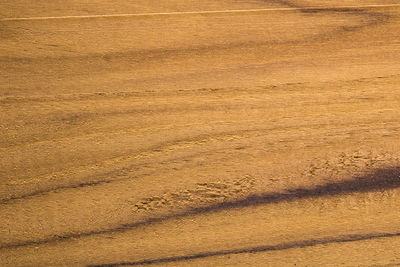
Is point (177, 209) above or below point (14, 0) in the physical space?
below

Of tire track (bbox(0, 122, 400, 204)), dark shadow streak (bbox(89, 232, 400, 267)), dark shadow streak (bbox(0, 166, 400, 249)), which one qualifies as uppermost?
tire track (bbox(0, 122, 400, 204))

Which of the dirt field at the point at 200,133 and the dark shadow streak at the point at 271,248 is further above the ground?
the dirt field at the point at 200,133

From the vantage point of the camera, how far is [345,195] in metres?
0.57

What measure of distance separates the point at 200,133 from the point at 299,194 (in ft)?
0.39

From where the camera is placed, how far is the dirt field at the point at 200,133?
54 centimetres

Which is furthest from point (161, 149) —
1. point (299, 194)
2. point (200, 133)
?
point (299, 194)

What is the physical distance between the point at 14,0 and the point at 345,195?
1.34 ft

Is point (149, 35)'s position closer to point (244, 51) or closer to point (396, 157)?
A: point (244, 51)

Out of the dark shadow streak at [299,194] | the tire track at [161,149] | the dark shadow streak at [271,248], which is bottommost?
the dark shadow streak at [271,248]

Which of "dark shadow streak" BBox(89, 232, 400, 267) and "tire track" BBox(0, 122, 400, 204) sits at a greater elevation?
"tire track" BBox(0, 122, 400, 204)

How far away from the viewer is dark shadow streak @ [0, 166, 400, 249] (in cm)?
54

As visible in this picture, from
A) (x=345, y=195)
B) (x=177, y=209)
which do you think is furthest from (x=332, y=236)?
(x=177, y=209)

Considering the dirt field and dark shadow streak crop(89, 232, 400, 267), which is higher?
the dirt field

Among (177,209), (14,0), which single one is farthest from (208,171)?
(14,0)
